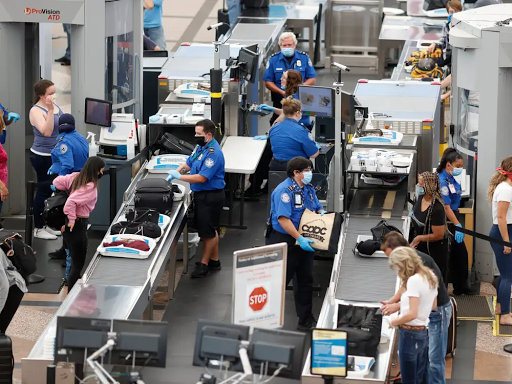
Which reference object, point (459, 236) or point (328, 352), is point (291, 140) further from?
point (328, 352)

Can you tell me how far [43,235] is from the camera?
12.0m

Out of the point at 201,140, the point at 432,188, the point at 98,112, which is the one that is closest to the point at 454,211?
the point at 432,188

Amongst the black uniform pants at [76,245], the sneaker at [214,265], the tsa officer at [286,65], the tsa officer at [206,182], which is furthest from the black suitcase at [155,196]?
the tsa officer at [286,65]

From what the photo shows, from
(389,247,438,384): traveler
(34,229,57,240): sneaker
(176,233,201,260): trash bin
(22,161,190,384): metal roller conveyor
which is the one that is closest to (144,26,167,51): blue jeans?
(34,229,57,240): sneaker

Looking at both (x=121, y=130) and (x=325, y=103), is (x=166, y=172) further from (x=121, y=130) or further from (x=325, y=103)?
(x=325, y=103)

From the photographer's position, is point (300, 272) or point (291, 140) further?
point (291, 140)

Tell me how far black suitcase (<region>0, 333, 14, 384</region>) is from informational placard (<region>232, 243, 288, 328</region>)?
65.4 inches

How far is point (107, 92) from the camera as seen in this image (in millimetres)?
12516

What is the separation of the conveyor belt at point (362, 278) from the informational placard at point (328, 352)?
1821 mm

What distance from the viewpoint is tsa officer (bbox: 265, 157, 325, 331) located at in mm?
9438

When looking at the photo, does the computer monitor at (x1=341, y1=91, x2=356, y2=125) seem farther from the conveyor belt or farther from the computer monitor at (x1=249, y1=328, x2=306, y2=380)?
the computer monitor at (x1=249, y1=328, x2=306, y2=380)

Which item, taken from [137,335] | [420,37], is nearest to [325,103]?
[137,335]

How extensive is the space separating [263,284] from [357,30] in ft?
37.4

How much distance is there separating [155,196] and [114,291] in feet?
5.48
